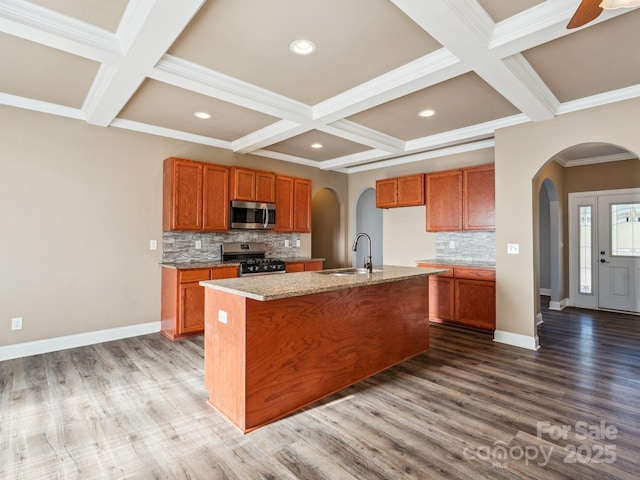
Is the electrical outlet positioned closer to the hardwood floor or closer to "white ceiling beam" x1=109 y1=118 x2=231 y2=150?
the hardwood floor

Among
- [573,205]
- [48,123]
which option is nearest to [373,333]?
[48,123]

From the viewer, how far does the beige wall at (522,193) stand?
11.8ft

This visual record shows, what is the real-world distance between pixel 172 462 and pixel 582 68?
419cm

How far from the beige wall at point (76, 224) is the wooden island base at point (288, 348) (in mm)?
2262

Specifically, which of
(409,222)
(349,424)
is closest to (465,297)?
(409,222)

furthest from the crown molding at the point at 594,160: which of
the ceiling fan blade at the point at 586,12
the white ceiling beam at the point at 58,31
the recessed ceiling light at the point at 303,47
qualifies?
the white ceiling beam at the point at 58,31

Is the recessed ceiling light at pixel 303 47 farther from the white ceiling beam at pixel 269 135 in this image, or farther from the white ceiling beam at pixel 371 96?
the white ceiling beam at pixel 269 135

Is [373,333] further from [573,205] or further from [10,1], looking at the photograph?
[573,205]

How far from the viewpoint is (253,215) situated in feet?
16.7

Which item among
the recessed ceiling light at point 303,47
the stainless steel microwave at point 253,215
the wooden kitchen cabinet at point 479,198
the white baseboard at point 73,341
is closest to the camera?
the recessed ceiling light at point 303,47

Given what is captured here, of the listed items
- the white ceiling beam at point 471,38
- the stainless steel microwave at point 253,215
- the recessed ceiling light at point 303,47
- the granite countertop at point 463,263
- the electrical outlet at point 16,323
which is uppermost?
the recessed ceiling light at point 303,47

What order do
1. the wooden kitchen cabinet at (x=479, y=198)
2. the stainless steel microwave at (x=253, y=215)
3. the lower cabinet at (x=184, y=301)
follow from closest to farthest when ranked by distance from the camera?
the lower cabinet at (x=184, y=301) < the wooden kitchen cabinet at (x=479, y=198) < the stainless steel microwave at (x=253, y=215)

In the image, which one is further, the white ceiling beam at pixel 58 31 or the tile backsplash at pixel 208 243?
the tile backsplash at pixel 208 243

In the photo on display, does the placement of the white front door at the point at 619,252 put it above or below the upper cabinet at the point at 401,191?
below
